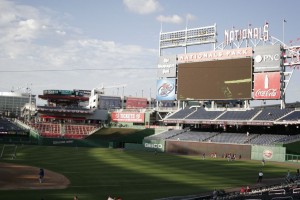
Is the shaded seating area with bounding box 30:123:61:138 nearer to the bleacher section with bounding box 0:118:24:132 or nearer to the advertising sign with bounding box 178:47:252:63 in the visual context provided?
the bleacher section with bounding box 0:118:24:132

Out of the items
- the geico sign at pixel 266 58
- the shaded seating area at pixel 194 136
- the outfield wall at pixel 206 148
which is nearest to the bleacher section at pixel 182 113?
the shaded seating area at pixel 194 136

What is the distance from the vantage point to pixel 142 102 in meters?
138

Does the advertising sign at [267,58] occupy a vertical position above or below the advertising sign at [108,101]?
above

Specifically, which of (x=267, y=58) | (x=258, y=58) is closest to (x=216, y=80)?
(x=258, y=58)

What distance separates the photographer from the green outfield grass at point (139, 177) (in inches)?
1077

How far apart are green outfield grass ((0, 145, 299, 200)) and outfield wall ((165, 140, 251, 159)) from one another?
680 centimetres

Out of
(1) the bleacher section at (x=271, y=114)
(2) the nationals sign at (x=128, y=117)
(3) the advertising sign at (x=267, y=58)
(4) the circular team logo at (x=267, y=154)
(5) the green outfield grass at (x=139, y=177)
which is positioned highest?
(3) the advertising sign at (x=267, y=58)

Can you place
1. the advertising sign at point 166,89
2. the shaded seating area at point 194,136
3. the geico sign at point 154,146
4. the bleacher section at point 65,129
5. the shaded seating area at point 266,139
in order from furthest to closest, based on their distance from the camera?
the bleacher section at point 65,129 < the advertising sign at point 166,89 < the geico sign at point 154,146 < the shaded seating area at point 194,136 < the shaded seating area at point 266,139

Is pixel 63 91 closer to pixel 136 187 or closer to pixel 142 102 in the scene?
pixel 142 102

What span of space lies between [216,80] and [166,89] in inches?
454

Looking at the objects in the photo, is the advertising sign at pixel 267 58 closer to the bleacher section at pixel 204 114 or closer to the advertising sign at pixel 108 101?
the bleacher section at pixel 204 114

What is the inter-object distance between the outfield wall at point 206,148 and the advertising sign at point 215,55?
14589 millimetres

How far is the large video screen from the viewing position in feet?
200

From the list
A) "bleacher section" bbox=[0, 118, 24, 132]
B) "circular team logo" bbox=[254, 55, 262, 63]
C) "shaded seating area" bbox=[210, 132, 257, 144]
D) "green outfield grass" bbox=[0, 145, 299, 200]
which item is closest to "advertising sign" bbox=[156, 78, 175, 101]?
"shaded seating area" bbox=[210, 132, 257, 144]
